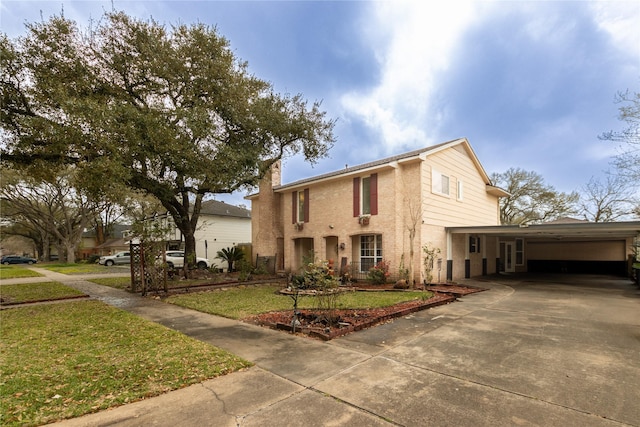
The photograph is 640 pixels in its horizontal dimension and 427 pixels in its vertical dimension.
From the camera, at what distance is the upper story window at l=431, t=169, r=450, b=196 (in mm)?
14000

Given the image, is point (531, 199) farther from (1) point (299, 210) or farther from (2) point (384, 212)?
(1) point (299, 210)

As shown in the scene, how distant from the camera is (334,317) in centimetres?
707

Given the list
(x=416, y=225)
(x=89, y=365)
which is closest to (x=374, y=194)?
(x=416, y=225)

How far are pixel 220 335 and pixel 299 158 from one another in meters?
13.0

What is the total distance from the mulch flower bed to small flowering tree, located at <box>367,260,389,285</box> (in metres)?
3.80

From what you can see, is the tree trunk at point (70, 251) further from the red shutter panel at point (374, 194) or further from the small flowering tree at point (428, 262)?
the small flowering tree at point (428, 262)

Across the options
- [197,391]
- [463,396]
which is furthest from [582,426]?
[197,391]

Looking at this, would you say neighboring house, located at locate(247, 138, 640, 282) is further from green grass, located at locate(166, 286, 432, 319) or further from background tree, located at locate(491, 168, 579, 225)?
background tree, located at locate(491, 168, 579, 225)

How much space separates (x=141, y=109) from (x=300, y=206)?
9.09m

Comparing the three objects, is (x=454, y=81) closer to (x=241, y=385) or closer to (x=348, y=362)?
(x=348, y=362)

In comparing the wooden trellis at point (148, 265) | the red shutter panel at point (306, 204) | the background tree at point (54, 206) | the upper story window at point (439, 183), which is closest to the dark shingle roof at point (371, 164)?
the red shutter panel at point (306, 204)

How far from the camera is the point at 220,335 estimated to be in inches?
242

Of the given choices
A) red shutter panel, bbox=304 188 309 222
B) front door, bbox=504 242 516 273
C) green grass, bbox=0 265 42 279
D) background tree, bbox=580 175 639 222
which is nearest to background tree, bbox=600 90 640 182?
front door, bbox=504 242 516 273

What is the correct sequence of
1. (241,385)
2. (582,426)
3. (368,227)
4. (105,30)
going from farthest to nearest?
(368,227) → (105,30) → (241,385) → (582,426)
